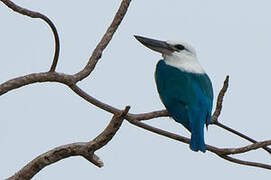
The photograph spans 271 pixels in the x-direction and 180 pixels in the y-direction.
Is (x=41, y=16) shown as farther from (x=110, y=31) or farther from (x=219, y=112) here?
(x=219, y=112)

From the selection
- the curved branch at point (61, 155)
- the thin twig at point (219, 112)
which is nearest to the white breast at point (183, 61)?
the thin twig at point (219, 112)

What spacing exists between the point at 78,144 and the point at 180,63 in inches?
107

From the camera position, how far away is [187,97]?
5.63 m

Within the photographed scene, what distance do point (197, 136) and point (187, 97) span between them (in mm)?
707

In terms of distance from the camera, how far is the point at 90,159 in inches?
143

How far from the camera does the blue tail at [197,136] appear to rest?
15.6 feet

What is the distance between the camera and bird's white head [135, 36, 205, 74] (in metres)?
6.12

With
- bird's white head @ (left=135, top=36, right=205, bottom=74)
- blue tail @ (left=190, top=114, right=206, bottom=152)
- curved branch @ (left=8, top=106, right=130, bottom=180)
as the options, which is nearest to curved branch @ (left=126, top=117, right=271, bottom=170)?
blue tail @ (left=190, top=114, right=206, bottom=152)

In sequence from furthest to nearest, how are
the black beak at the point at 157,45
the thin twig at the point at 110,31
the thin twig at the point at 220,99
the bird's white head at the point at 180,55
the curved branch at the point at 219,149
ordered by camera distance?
the bird's white head at the point at 180,55
the black beak at the point at 157,45
the thin twig at the point at 220,99
the thin twig at the point at 110,31
the curved branch at the point at 219,149

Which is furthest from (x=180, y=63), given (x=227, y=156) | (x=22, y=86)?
(x=22, y=86)

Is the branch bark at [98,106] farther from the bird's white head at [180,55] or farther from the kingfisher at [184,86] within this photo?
the bird's white head at [180,55]

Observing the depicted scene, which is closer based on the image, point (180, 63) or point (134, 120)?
point (134, 120)

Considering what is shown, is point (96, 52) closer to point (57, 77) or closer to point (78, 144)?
point (57, 77)

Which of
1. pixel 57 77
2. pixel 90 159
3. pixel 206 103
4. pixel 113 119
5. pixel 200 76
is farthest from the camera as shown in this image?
pixel 200 76
